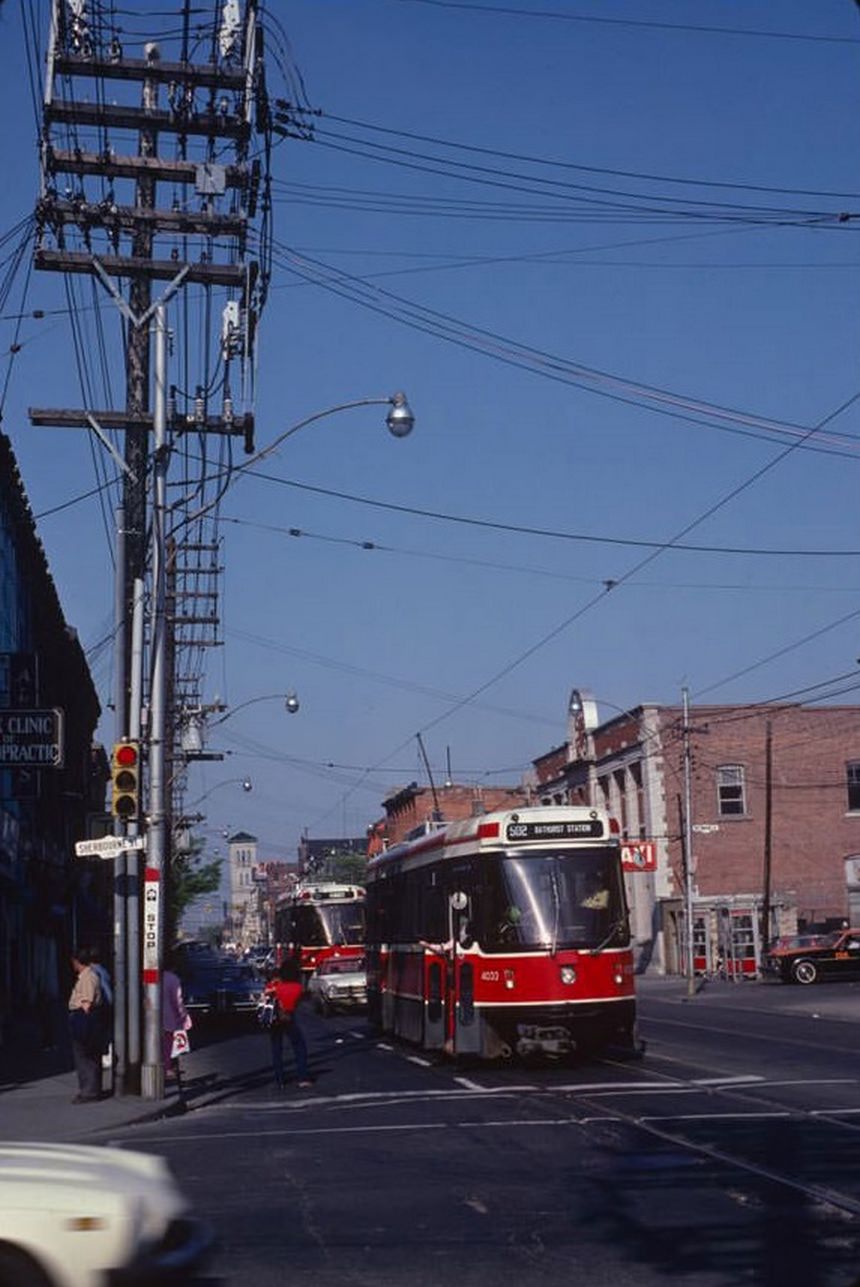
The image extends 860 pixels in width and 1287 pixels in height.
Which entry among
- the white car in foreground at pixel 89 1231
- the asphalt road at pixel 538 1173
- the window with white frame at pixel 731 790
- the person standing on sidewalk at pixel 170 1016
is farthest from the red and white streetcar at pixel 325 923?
the white car in foreground at pixel 89 1231

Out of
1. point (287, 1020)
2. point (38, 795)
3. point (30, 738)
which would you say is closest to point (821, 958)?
point (38, 795)

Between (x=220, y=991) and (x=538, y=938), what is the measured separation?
16.9 metres

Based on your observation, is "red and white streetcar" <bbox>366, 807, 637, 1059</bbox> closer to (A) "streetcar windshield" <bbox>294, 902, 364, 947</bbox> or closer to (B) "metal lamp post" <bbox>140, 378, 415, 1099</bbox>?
(B) "metal lamp post" <bbox>140, 378, 415, 1099</bbox>

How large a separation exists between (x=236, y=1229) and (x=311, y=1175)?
2.42 m

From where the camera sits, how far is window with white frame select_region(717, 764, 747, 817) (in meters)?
62.0

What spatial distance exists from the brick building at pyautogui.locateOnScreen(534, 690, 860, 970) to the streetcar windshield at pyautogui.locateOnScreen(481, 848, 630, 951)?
38.2 m

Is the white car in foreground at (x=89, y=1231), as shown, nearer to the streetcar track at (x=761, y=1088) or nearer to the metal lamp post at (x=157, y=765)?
the streetcar track at (x=761, y=1088)

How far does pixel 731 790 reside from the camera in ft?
204

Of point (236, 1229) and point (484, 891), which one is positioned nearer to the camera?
point (236, 1229)

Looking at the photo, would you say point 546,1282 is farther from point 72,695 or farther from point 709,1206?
point 72,695

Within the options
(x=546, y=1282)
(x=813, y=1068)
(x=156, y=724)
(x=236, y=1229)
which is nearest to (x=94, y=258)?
(x=156, y=724)

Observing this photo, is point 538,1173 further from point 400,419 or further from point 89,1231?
point 400,419

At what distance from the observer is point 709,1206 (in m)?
10.9

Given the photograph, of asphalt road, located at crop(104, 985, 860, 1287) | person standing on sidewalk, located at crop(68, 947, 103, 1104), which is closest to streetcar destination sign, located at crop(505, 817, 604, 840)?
asphalt road, located at crop(104, 985, 860, 1287)
